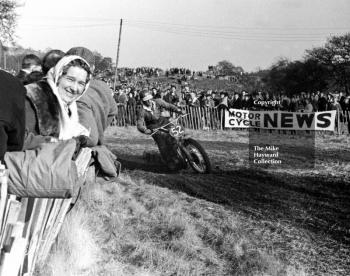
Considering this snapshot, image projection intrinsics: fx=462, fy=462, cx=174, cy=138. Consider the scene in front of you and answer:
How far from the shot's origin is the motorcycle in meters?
8.12

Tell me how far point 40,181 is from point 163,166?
7.07 m

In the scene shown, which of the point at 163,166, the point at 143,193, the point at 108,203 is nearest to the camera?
the point at 108,203

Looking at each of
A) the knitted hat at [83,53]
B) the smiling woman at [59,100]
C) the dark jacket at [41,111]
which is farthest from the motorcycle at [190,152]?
the dark jacket at [41,111]

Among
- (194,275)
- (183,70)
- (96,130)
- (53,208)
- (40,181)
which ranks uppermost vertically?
(183,70)

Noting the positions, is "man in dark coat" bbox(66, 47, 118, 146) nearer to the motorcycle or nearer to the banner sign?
the motorcycle

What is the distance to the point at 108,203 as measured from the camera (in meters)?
5.95

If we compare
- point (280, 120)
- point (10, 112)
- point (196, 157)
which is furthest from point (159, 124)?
point (280, 120)

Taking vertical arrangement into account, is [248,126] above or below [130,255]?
above

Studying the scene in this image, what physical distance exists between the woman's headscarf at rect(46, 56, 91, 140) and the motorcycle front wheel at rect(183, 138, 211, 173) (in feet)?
16.3

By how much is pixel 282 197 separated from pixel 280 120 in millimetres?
11068

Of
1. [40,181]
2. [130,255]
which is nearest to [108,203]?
[130,255]

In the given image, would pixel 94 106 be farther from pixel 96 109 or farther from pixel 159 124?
pixel 159 124

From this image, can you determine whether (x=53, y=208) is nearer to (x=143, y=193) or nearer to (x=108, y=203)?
(x=108, y=203)

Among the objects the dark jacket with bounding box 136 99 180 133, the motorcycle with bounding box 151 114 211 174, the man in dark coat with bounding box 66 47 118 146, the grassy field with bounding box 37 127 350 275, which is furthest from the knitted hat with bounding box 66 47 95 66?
the dark jacket with bounding box 136 99 180 133
